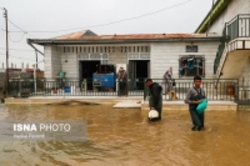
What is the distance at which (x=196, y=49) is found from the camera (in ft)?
51.9

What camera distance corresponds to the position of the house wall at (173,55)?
621 inches

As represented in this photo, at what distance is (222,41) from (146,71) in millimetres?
6168

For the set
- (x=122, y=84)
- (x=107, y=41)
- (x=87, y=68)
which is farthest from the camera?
(x=87, y=68)

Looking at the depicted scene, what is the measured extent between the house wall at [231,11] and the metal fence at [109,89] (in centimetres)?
354

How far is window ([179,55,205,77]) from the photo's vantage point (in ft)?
52.2

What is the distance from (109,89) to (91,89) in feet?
4.26

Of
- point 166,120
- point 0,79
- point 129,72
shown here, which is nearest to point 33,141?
point 166,120

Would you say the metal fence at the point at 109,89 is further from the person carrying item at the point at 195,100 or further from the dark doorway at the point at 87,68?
the person carrying item at the point at 195,100

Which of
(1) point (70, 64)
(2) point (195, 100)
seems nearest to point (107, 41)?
(1) point (70, 64)

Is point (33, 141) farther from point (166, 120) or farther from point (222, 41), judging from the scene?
point (222, 41)

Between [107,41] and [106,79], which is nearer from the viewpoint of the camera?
[107,41]

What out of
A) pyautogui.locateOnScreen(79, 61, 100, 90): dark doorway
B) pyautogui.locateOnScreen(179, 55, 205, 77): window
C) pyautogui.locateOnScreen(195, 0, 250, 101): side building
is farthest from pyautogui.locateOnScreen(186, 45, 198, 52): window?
pyautogui.locateOnScreen(79, 61, 100, 90): dark doorway

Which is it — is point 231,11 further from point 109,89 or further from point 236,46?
point 109,89

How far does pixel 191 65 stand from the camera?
16.0m
